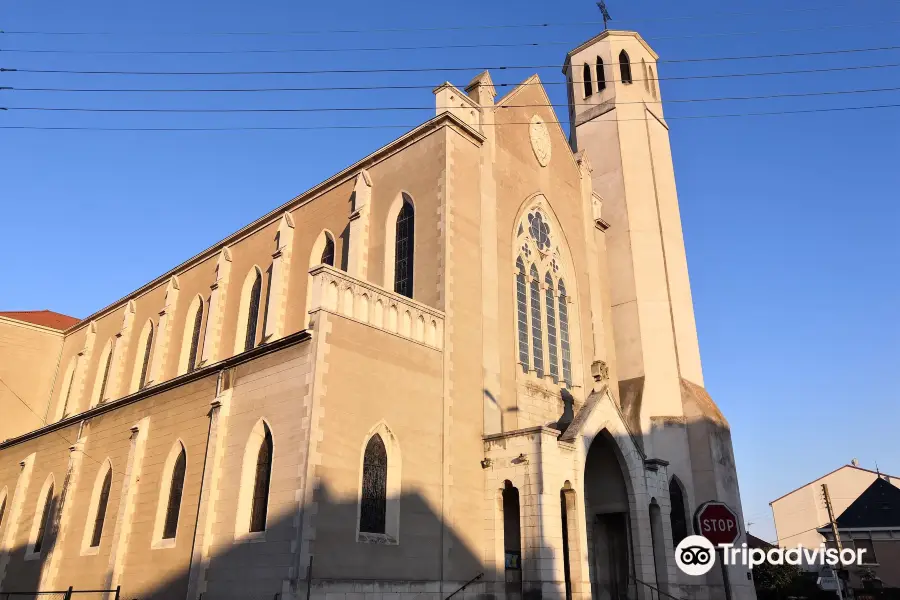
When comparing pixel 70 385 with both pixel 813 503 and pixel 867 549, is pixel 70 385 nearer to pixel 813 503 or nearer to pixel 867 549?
pixel 867 549

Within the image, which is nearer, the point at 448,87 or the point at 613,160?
the point at 448,87

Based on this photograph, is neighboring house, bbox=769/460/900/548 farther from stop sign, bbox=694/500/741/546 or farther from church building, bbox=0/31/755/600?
stop sign, bbox=694/500/741/546

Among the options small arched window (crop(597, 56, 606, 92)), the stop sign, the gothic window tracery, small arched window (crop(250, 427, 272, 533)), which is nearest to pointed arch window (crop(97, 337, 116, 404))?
small arched window (crop(250, 427, 272, 533))

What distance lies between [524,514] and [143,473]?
37.0 feet

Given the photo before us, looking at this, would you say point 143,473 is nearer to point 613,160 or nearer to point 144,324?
point 144,324

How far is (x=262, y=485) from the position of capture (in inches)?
645

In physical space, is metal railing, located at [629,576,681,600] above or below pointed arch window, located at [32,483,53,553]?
below

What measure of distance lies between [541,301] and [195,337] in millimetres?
15356

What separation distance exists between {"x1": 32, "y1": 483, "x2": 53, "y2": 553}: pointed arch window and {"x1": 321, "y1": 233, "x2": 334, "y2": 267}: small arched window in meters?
12.9

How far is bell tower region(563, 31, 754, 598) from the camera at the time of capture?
25422 millimetres

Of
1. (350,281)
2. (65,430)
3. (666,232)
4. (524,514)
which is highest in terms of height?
(666,232)

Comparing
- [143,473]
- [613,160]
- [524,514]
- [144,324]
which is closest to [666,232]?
[613,160]

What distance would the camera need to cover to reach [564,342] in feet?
82.6

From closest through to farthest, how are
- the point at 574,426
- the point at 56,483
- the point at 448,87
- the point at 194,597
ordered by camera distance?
the point at 194,597
the point at 574,426
the point at 448,87
the point at 56,483
